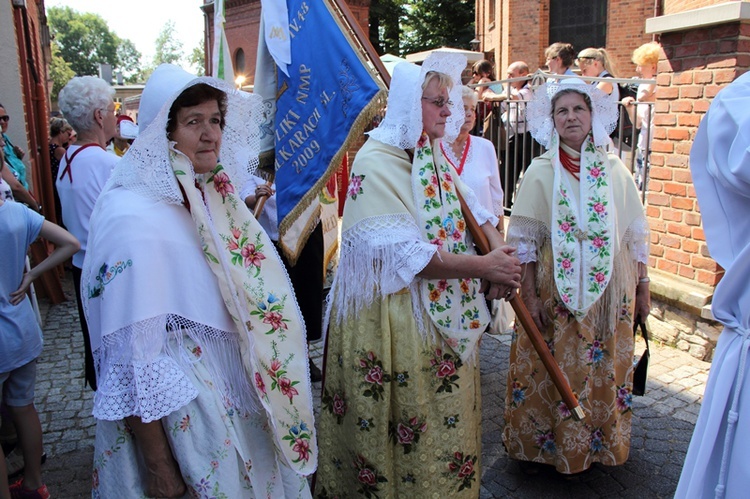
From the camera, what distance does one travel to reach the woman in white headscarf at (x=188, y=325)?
1.84 meters

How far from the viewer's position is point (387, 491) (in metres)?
2.73

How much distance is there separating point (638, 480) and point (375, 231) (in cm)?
206

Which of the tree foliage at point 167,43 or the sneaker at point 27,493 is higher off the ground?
the tree foliage at point 167,43

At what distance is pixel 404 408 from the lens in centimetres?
270

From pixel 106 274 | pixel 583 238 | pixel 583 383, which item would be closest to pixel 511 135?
pixel 583 238

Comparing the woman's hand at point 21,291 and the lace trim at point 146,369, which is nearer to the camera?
the lace trim at point 146,369

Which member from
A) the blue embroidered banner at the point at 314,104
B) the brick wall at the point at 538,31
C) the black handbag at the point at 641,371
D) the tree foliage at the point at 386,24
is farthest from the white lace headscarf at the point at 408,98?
the tree foliage at the point at 386,24

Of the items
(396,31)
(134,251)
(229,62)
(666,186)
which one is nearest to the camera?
(134,251)

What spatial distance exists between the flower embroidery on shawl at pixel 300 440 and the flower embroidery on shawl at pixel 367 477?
633 millimetres

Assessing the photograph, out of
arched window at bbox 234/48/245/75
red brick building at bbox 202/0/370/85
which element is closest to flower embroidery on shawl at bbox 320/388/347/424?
red brick building at bbox 202/0/370/85

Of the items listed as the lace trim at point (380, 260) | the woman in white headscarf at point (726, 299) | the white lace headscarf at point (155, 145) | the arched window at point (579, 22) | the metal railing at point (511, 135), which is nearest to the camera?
the woman in white headscarf at point (726, 299)

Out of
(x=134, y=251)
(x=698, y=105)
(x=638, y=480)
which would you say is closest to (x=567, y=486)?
(x=638, y=480)

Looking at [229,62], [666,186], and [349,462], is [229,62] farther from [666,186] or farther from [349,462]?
[666,186]

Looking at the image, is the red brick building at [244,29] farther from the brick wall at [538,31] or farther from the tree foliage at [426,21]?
the brick wall at [538,31]
